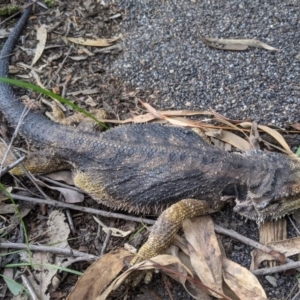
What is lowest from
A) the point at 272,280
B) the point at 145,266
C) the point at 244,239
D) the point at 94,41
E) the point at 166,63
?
the point at 272,280

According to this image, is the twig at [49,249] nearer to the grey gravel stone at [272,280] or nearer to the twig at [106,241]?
the twig at [106,241]

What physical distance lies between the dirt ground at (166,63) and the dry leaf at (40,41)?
4cm

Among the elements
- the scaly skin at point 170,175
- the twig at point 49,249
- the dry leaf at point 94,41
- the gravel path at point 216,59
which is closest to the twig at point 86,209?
the scaly skin at point 170,175

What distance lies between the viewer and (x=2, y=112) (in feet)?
14.1

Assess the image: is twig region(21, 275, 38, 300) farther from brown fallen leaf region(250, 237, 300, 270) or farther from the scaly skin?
brown fallen leaf region(250, 237, 300, 270)

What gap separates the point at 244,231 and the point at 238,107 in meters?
1.00

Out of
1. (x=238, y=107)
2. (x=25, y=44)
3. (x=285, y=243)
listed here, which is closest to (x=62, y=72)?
(x=25, y=44)

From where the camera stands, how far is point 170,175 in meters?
3.70

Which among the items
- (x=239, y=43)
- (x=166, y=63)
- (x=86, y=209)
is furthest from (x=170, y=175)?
(x=239, y=43)

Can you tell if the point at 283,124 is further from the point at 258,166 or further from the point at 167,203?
the point at 167,203

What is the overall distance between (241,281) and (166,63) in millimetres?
1902

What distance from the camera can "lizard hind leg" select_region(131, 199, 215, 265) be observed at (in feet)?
11.7

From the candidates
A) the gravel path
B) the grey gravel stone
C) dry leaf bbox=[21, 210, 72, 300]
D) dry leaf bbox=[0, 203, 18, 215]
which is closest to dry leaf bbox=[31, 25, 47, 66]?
the gravel path

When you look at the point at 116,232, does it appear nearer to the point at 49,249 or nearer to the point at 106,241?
the point at 106,241
